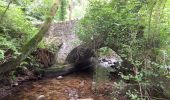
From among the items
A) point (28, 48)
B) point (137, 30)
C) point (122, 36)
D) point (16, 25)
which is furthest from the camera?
point (16, 25)

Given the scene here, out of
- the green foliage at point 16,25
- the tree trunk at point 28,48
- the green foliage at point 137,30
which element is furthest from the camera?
the green foliage at point 16,25

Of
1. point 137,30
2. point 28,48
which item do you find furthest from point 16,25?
point 137,30

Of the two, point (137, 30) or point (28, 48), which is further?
point (28, 48)

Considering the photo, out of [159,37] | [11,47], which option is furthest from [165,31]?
[11,47]

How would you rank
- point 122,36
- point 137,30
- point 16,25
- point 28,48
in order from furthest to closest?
1. point 16,25
2. point 122,36
3. point 28,48
4. point 137,30

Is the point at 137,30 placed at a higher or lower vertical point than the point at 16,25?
lower

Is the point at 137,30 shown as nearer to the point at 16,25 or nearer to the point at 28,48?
the point at 28,48

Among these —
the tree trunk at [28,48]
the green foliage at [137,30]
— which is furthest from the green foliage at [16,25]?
the green foliage at [137,30]

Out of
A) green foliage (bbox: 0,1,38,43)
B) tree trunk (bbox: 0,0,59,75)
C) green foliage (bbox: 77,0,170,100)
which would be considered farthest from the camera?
green foliage (bbox: 0,1,38,43)

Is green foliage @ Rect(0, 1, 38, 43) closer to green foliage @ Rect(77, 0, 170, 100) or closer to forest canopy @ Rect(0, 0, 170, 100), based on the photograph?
forest canopy @ Rect(0, 0, 170, 100)

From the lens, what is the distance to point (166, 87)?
6.17 metres

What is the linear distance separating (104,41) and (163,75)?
2896 mm

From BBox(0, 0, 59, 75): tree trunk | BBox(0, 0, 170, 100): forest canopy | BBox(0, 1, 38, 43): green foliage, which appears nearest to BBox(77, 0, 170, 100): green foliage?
BBox(0, 0, 170, 100): forest canopy

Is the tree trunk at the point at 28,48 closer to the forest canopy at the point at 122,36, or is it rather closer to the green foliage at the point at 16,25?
the forest canopy at the point at 122,36
